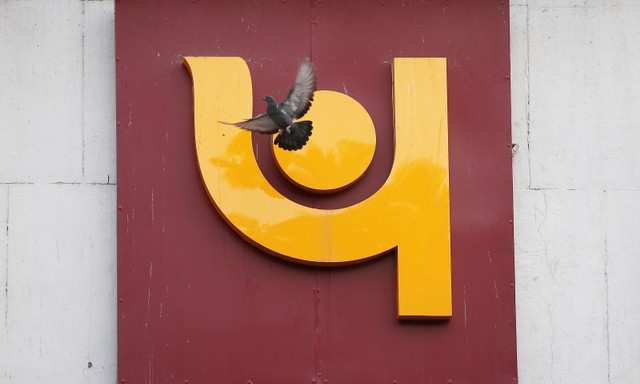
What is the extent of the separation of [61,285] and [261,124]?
5.69 ft

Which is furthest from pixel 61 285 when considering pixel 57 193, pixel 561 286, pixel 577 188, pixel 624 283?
pixel 624 283

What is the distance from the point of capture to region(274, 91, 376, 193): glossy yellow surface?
31.6ft

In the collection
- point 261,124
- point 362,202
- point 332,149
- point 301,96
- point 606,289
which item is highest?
point 301,96

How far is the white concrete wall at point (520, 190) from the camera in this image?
975cm

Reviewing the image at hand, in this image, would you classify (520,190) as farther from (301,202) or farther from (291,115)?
(291,115)

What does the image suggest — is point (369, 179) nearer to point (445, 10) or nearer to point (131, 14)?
point (445, 10)

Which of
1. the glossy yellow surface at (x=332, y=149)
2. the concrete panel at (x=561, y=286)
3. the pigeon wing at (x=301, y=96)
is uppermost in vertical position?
the pigeon wing at (x=301, y=96)

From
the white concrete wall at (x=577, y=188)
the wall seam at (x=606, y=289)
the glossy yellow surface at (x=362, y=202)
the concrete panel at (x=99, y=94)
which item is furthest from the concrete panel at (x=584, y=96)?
the concrete panel at (x=99, y=94)

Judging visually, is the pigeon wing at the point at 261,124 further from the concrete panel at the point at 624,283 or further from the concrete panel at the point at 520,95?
the concrete panel at the point at 624,283

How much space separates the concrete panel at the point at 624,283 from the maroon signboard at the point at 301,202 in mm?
762

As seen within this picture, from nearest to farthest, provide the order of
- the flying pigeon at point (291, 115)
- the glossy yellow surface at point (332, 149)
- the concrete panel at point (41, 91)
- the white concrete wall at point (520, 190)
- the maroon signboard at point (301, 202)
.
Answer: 1. the flying pigeon at point (291, 115)
2. the maroon signboard at point (301, 202)
3. the glossy yellow surface at point (332, 149)
4. the white concrete wall at point (520, 190)
5. the concrete panel at point (41, 91)

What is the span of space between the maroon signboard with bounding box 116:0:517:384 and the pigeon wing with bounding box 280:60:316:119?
0.42 m

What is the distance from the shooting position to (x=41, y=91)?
32.9 feet

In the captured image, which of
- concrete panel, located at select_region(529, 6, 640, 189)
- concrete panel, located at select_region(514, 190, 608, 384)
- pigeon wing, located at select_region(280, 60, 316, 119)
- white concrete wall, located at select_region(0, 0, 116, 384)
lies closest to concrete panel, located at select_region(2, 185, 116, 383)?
white concrete wall, located at select_region(0, 0, 116, 384)
